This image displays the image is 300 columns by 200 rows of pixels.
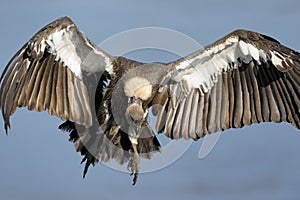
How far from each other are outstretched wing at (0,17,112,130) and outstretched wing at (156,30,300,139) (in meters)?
1.87

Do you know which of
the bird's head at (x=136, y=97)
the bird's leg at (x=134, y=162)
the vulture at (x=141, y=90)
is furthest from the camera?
the bird's leg at (x=134, y=162)

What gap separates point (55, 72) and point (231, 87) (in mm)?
4081

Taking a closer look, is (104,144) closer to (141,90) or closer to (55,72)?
(141,90)

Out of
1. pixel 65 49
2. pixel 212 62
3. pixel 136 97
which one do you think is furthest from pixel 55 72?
pixel 212 62

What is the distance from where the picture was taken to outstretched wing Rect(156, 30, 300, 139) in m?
38.5

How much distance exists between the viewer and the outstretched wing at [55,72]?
3816 cm

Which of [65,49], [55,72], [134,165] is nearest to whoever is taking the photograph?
[65,49]

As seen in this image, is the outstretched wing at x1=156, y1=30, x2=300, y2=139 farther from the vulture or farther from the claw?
the claw

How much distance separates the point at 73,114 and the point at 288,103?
491cm

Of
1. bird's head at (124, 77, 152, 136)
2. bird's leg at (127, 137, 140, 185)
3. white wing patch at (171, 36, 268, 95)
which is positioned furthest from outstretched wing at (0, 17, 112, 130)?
white wing patch at (171, 36, 268, 95)

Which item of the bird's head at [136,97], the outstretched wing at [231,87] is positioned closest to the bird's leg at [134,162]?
the bird's head at [136,97]

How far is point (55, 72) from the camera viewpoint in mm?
38781

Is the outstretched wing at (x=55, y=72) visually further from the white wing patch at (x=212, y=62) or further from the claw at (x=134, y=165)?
the white wing patch at (x=212, y=62)

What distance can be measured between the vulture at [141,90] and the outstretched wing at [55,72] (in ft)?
0.07
